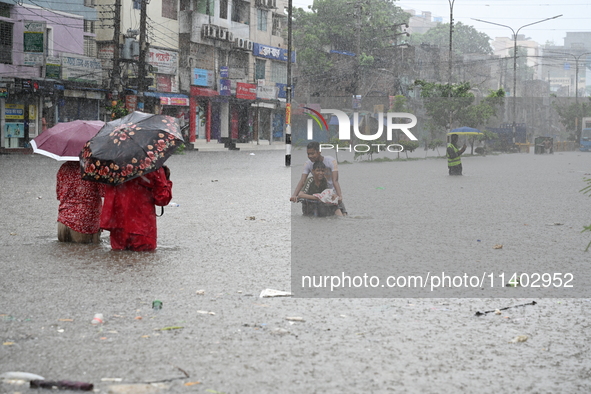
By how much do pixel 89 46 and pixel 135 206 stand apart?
1289 inches

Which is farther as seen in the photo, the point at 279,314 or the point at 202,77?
the point at 202,77

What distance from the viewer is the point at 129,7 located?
134ft

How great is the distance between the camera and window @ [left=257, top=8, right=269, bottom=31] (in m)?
53.4

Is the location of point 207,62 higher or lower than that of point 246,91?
higher

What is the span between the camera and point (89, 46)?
3953cm

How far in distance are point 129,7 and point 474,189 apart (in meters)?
26.6

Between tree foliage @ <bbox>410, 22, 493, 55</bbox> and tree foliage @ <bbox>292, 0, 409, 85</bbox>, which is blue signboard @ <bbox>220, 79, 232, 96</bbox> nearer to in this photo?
tree foliage @ <bbox>292, 0, 409, 85</bbox>

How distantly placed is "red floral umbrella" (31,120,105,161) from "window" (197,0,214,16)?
3933cm

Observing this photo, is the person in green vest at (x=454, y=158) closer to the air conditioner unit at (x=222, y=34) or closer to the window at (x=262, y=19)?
the air conditioner unit at (x=222, y=34)

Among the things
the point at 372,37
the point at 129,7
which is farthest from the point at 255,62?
the point at 372,37

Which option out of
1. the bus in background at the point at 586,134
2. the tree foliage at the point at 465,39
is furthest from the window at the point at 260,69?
the tree foliage at the point at 465,39

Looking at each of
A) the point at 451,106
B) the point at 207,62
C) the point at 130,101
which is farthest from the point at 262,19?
the point at 130,101

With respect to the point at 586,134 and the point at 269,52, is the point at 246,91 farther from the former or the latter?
the point at 586,134

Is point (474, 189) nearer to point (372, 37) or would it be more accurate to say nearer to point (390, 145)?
point (390, 145)
